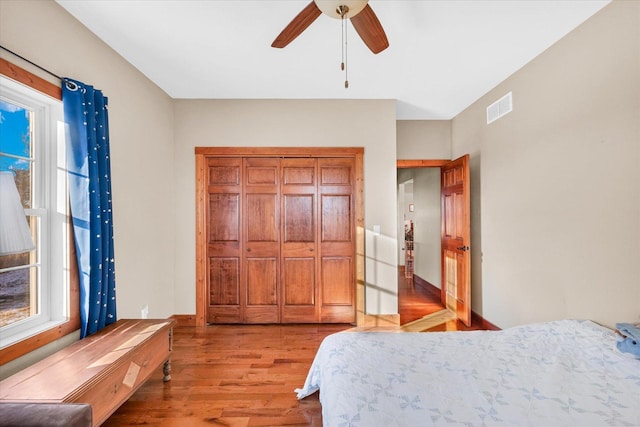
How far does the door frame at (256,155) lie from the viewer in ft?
12.0

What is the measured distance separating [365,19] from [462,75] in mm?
1825

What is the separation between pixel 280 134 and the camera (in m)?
3.70

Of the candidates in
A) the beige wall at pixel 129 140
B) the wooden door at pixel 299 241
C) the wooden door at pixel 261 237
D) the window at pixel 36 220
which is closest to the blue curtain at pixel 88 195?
the window at pixel 36 220

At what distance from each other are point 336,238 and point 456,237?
163 cm

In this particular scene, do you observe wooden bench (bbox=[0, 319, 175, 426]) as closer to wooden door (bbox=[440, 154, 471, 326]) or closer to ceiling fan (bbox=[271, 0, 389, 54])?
ceiling fan (bbox=[271, 0, 389, 54])

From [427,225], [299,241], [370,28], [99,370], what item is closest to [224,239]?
[299,241]

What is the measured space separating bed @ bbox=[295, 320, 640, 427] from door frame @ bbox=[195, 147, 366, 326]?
5.43 ft

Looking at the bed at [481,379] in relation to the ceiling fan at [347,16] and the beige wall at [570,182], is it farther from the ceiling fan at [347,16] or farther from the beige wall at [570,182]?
the ceiling fan at [347,16]

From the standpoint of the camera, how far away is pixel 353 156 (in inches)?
146

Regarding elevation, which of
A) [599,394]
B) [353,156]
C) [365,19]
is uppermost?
[365,19]

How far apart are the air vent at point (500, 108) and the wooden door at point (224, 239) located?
301cm

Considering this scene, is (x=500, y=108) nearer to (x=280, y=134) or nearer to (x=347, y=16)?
(x=347, y=16)

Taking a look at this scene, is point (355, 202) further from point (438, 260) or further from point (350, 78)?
point (438, 260)

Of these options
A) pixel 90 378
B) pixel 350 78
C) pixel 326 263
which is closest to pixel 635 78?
pixel 350 78
